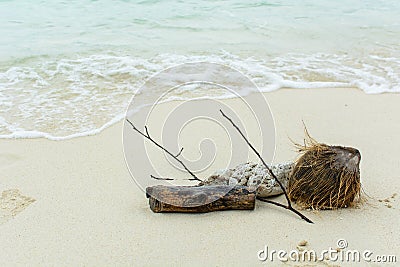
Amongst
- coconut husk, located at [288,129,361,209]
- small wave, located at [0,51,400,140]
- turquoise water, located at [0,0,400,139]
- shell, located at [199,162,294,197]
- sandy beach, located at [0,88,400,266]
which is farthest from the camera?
turquoise water, located at [0,0,400,139]

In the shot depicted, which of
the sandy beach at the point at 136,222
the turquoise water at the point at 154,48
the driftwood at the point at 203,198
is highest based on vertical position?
the turquoise water at the point at 154,48

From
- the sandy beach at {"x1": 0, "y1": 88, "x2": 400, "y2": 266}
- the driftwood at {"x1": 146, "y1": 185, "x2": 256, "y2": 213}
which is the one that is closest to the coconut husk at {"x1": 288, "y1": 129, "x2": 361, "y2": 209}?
the sandy beach at {"x1": 0, "y1": 88, "x2": 400, "y2": 266}

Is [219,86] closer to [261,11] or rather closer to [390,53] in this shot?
[390,53]

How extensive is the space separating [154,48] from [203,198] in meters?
3.96

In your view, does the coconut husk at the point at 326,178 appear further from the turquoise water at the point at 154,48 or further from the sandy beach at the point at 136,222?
the turquoise water at the point at 154,48

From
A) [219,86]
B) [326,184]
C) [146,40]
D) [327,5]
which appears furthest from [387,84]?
[327,5]

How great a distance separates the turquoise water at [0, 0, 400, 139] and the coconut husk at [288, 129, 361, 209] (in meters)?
1.82

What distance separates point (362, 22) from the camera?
7.23m

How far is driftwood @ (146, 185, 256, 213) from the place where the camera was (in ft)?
7.29

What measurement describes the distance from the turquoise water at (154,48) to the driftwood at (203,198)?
4.65 ft

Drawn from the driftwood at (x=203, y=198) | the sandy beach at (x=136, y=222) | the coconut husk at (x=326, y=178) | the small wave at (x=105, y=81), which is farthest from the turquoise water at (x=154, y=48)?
the coconut husk at (x=326, y=178)

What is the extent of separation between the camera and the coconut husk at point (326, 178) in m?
2.18

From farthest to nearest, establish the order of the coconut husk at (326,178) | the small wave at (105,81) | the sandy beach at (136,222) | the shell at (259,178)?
the small wave at (105,81) → the shell at (259,178) → the coconut husk at (326,178) → the sandy beach at (136,222)

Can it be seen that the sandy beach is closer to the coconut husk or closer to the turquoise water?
the coconut husk
